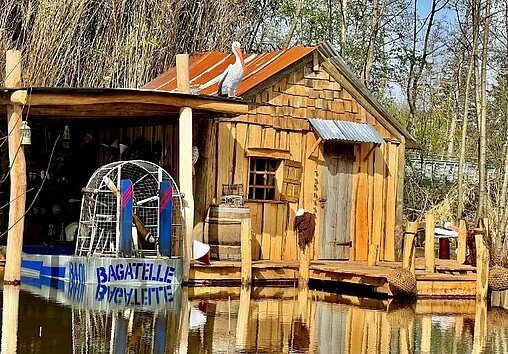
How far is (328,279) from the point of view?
54.6 feet

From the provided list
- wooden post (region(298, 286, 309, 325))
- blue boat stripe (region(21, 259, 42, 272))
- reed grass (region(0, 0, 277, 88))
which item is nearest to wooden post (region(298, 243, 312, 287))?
wooden post (region(298, 286, 309, 325))

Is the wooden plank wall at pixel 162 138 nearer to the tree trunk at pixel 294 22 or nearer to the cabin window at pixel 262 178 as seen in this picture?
the cabin window at pixel 262 178

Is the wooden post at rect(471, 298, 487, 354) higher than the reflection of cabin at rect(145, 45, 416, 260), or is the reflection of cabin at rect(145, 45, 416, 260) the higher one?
the reflection of cabin at rect(145, 45, 416, 260)

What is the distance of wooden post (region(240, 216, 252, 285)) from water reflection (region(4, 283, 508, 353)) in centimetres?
23

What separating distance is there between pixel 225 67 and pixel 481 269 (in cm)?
677

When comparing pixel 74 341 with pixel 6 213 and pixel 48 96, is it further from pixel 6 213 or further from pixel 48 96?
pixel 6 213

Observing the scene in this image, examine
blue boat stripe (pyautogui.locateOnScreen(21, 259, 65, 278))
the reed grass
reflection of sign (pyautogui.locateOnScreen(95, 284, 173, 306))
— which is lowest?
reflection of sign (pyautogui.locateOnScreen(95, 284, 173, 306))

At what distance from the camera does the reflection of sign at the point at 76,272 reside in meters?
14.9

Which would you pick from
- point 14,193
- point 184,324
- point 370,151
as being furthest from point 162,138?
point 184,324

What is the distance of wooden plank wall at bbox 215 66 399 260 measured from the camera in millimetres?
17672

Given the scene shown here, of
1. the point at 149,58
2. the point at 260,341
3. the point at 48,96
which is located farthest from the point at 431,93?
the point at 260,341

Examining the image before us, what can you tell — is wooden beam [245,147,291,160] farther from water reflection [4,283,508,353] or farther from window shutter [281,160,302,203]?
water reflection [4,283,508,353]

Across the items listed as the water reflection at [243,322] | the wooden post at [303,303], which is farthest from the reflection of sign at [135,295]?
the wooden post at [303,303]

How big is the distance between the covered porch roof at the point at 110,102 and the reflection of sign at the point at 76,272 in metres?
2.34
